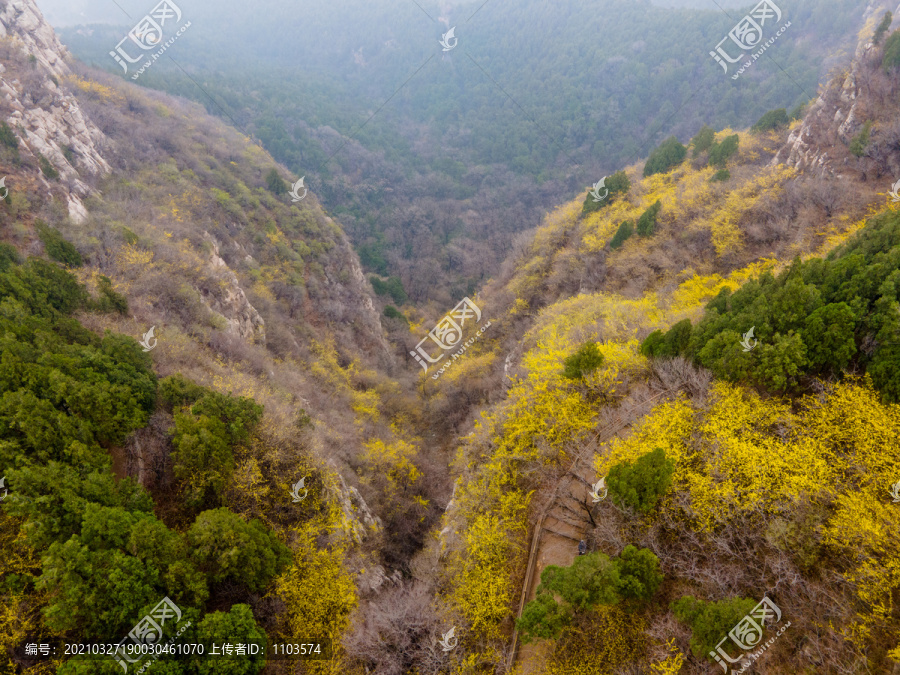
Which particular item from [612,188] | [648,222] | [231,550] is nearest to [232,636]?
[231,550]

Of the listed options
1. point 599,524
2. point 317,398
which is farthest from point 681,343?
point 317,398

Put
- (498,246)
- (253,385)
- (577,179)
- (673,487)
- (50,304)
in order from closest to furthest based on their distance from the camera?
1. (673,487)
2. (50,304)
3. (253,385)
4. (498,246)
5. (577,179)

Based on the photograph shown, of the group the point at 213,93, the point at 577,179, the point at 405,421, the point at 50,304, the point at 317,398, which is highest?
the point at 213,93

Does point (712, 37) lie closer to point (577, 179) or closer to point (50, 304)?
point (577, 179)

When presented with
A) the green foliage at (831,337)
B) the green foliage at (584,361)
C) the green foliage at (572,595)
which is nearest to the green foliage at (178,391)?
the green foliage at (572,595)

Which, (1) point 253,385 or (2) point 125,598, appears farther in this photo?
(1) point 253,385

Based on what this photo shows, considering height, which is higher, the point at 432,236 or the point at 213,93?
the point at 213,93

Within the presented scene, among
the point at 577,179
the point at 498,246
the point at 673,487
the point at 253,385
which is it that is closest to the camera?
the point at 673,487

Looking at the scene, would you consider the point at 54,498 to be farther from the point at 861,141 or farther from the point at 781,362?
the point at 861,141
